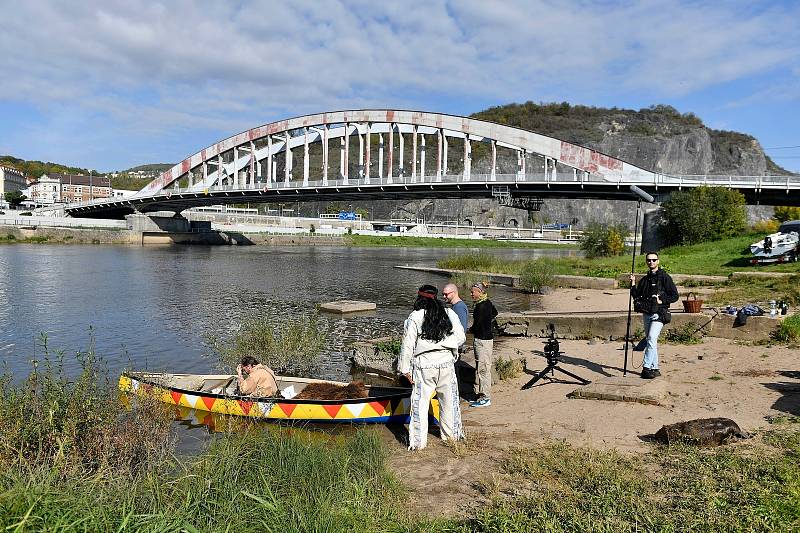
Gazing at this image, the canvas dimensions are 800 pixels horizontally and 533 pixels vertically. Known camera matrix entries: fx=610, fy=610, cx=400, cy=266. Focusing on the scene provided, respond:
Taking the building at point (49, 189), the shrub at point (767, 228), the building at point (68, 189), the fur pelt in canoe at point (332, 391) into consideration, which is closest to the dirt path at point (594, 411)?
the fur pelt in canoe at point (332, 391)

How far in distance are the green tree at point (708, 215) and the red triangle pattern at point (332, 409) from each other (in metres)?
38.4

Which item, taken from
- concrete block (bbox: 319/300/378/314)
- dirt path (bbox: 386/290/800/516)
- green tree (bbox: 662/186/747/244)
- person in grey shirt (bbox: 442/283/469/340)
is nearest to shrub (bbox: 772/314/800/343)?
dirt path (bbox: 386/290/800/516)

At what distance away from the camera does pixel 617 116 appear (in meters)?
172

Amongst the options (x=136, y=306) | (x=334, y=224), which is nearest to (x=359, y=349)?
(x=136, y=306)

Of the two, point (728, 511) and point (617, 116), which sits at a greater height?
point (617, 116)

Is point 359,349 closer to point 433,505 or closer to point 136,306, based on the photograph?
point 433,505

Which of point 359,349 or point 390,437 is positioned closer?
point 390,437

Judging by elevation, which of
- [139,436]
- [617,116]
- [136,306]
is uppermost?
[617,116]

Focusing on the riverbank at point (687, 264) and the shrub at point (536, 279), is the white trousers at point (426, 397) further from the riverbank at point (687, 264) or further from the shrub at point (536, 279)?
the shrub at point (536, 279)

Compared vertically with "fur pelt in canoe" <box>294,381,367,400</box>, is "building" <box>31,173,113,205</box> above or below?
above

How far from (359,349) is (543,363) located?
4.17 metres

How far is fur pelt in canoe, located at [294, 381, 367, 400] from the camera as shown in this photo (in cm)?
983

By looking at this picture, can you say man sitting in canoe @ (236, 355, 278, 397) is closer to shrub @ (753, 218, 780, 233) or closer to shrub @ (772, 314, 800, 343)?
shrub @ (772, 314, 800, 343)

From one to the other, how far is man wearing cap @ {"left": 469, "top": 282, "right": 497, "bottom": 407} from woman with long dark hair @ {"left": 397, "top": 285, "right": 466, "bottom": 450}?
1986mm
